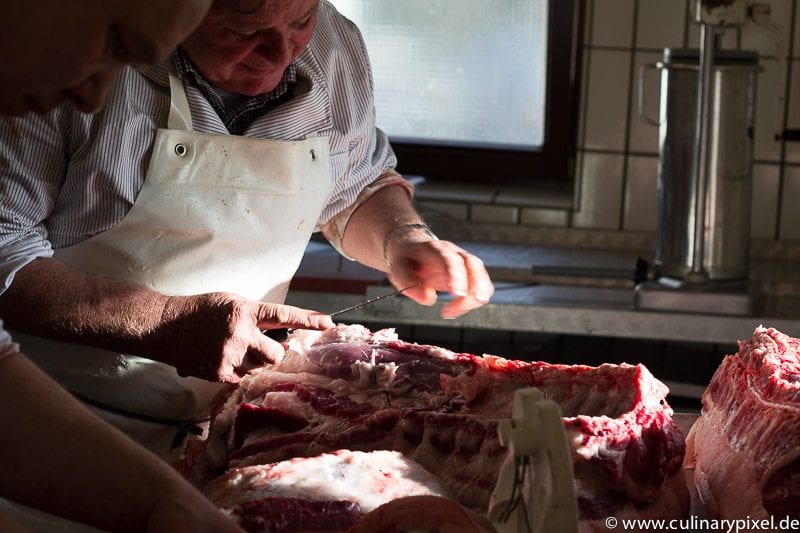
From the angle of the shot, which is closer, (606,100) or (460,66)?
(606,100)

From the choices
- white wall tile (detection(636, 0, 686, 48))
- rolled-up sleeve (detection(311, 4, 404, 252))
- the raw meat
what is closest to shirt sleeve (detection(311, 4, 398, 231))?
rolled-up sleeve (detection(311, 4, 404, 252))

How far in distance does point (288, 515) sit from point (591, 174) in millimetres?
2918

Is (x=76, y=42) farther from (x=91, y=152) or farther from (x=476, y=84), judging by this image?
(x=476, y=84)

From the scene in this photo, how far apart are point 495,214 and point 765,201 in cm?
95

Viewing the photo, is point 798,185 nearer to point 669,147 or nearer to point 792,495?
point 669,147

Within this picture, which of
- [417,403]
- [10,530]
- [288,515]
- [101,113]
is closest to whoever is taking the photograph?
[10,530]

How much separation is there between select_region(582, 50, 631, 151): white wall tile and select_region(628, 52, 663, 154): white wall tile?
0.10 feet

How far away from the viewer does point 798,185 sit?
4215 mm

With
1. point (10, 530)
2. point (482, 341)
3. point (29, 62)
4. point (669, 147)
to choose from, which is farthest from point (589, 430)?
point (482, 341)

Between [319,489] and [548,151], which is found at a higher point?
[548,151]

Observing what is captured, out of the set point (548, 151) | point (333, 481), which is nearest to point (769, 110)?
point (548, 151)

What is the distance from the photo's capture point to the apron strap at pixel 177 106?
90.0 inches

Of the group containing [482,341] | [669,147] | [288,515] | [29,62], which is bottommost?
[482,341]

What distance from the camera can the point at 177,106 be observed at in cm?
231
